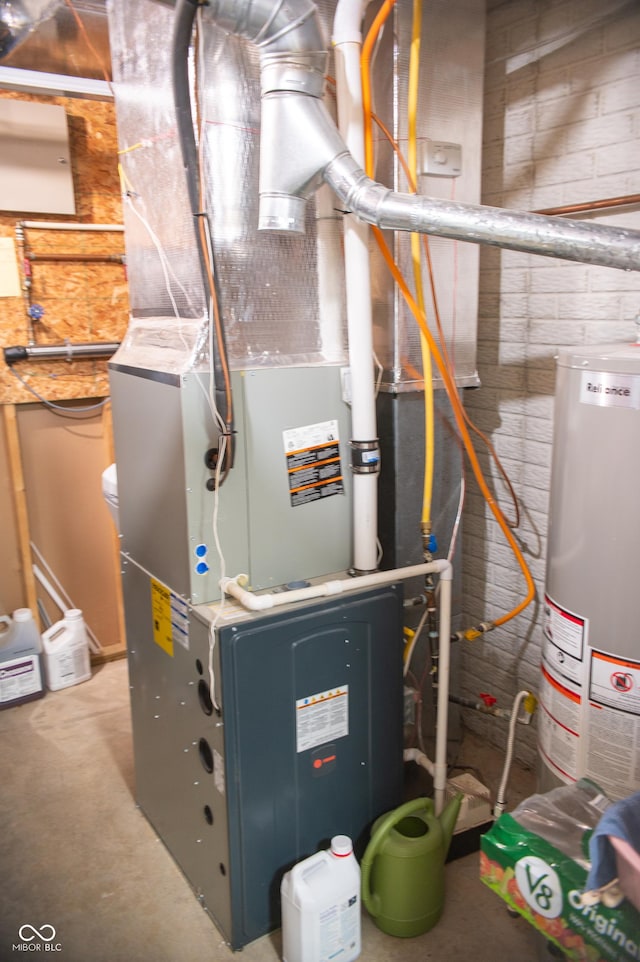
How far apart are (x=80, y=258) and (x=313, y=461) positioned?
172 cm

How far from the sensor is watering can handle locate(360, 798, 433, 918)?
1.78 m

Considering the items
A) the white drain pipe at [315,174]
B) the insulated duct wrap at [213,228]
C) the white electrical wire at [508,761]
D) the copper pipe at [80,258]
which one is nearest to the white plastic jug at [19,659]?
the copper pipe at [80,258]

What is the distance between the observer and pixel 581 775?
5.29ft

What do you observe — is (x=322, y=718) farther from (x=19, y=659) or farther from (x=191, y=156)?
(x=19, y=659)

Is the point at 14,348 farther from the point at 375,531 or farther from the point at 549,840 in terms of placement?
the point at 549,840

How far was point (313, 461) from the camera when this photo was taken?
1.83 m

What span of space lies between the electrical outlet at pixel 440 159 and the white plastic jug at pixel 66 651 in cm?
228

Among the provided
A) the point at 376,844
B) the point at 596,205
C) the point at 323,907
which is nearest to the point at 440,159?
the point at 596,205

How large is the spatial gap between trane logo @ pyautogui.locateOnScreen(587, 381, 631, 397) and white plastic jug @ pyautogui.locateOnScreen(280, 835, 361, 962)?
1.17 metres

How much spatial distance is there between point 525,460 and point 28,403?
1990mm

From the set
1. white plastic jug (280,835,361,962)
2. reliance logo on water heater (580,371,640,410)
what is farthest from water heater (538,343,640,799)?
white plastic jug (280,835,361,962)

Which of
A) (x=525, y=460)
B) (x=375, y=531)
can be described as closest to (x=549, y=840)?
(x=375, y=531)

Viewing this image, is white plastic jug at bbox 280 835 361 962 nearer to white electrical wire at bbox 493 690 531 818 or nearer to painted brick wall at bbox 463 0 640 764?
white electrical wire at bbox 493 690 531 818

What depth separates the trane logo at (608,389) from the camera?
4.54 ft
